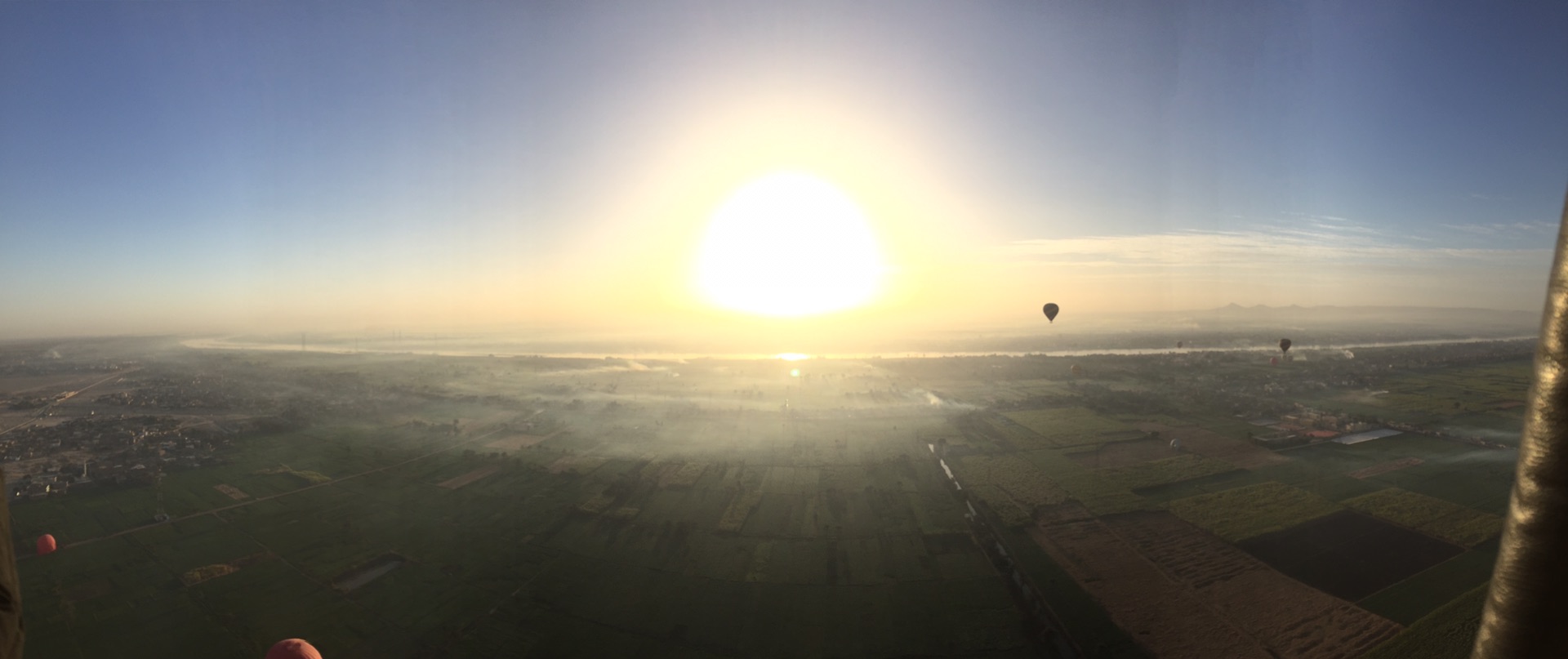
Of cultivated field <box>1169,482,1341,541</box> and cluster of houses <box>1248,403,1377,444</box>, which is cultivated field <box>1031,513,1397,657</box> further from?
cluster of houses <box>1248,403,1377,444</box>

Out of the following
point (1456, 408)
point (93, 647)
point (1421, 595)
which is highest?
point (1456, 408)

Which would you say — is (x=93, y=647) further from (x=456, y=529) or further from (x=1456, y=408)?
(x=1456, y=408)

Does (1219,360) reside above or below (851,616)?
above

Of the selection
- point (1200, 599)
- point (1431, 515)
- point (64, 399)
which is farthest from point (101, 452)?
point (1431, 515)

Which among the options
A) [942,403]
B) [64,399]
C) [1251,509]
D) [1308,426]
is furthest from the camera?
[64,399]

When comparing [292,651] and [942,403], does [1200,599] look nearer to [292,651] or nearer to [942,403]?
[292,651]

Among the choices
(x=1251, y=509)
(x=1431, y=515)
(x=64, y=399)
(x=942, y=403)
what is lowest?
(x=1251, y=509)

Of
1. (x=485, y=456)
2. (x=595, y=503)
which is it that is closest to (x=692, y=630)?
(x=595, y=503)

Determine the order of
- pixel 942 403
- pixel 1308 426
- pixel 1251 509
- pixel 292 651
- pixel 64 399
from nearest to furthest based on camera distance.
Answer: pixel 292 651 < pixel 1251 509 < pixel 1308 426 < pixel 942 403 < pixel 64 399

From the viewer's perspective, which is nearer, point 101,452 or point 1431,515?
point 1431,515
